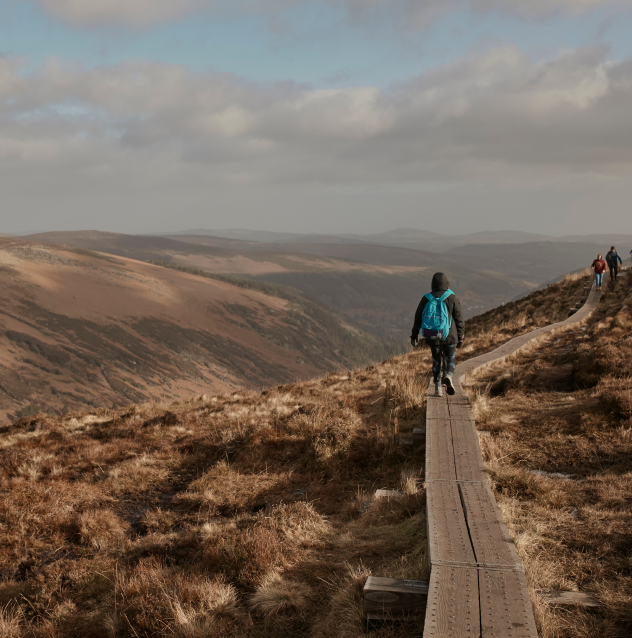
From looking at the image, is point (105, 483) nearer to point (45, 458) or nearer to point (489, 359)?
point (45, 458)

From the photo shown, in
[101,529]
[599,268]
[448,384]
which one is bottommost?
[101,529]

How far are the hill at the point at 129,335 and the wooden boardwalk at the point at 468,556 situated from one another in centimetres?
7167

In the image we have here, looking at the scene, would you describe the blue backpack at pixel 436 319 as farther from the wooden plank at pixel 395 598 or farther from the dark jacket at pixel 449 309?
the wooden plank at pixel 395 598

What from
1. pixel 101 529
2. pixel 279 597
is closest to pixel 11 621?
pixel 101 529

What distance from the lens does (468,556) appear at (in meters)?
4.25

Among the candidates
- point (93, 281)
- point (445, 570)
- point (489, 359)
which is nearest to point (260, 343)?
point (93, 281)

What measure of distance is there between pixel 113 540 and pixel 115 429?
19.6 feet

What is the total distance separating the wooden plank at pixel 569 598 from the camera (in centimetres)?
378

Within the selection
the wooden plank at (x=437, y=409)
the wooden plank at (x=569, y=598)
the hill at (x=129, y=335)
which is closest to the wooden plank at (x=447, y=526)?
the wooden plank at (x=569, y=598)

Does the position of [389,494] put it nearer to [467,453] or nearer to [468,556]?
[467,453]

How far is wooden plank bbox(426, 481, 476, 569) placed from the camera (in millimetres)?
4262

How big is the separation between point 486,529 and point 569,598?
3.08 ft

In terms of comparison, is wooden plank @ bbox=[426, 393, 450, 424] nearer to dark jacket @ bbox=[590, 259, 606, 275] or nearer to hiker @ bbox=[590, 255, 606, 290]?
hiker @ bbox=[590, 255, 606, 290]

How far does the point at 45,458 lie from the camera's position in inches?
389
